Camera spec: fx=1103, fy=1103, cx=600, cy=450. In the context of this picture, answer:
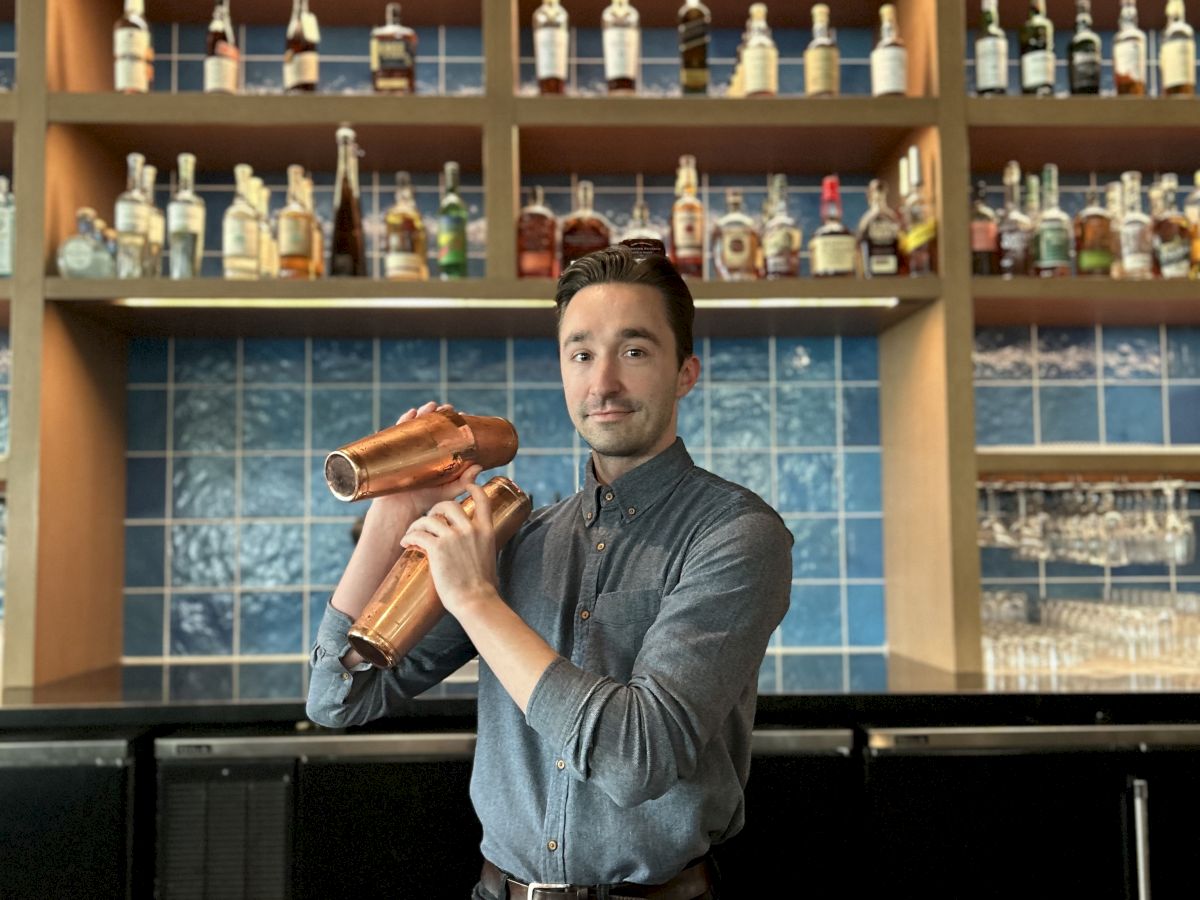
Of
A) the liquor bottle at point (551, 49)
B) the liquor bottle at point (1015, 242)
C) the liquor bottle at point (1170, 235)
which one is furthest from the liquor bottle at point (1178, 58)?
the liquor bottle at point (551, 49)

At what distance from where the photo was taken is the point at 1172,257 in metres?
2.23

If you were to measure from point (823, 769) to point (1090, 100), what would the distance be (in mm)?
1394

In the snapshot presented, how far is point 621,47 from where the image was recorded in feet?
7.29

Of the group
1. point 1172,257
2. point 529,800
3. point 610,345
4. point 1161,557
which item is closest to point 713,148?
point 1172,257

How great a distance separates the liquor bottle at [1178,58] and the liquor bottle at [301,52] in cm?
173

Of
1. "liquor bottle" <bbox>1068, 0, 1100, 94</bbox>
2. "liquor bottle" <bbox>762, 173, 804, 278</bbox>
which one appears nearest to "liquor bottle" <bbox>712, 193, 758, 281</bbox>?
"liquor bottle" <bbox>762, 173, 804, 278</bbox>

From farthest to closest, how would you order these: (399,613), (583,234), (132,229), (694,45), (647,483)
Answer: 1. (694,45)
2. (583,234)
3. (132,229)
4. (647,483)
5. (399,613)

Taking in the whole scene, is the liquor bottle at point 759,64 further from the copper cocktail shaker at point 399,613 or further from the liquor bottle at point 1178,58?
the copper cocktail shaker at point 399,613

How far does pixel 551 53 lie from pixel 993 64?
881 mm

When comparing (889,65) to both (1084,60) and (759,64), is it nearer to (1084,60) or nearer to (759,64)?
(759,64)

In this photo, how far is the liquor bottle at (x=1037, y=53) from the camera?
2229 millimetres

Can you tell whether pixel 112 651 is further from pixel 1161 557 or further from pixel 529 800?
pixel 1161 557

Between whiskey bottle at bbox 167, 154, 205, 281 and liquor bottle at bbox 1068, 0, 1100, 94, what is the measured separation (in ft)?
5.88

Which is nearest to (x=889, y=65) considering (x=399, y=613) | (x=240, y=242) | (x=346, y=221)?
(x=346, y=221)
